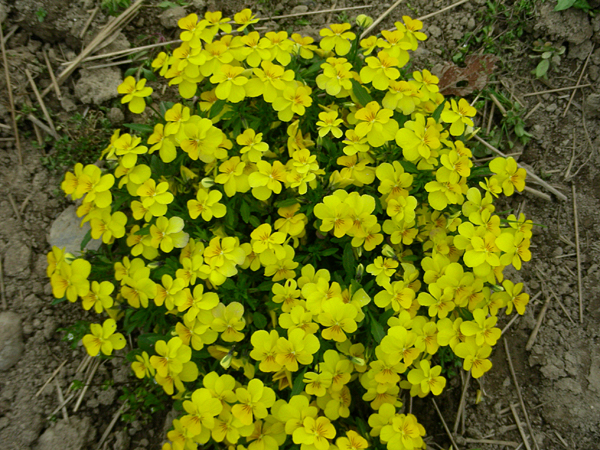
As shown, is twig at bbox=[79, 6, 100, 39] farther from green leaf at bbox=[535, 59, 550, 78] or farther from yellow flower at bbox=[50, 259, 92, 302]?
green leaf at bbox=[535, 59, 550, 78]

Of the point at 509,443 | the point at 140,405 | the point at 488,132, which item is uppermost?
the point at 488,132

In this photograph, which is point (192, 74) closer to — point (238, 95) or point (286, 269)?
point (238, 95)

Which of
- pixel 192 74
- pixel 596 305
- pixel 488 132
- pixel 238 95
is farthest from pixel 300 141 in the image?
pixel 596 305

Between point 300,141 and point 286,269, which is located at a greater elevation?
point 300,141

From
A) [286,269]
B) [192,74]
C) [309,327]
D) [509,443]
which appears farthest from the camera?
[509,443]

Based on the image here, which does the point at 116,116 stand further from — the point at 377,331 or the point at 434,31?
the point at 434,31

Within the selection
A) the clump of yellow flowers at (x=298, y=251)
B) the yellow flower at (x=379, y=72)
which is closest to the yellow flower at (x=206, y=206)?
the clump of yellow flowers at (x=298, y=251)

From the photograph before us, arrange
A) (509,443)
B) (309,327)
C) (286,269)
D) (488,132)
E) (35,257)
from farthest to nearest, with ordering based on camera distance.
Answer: (488,132) < (35,257) < (509,443) < (286,269) < (309,327)
